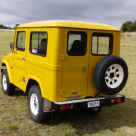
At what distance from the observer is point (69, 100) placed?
13.9 ft

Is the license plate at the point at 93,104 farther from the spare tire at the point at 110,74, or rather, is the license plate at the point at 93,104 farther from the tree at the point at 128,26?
the tree at the point at 128,26

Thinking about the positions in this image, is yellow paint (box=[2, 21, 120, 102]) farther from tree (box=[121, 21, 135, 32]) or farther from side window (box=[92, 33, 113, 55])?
tree (box=[121, 21, 135, 32])

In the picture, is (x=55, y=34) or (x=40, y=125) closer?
(x=55, y=34)

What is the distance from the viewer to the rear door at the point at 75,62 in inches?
162

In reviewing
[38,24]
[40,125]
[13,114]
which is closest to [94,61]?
[38,24]

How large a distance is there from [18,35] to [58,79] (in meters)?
2.22

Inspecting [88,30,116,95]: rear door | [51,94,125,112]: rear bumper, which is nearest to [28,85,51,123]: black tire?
[51,94,125,112]: rear bumper

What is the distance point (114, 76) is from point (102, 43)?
0.73m

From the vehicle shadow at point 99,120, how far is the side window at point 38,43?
5.00ft

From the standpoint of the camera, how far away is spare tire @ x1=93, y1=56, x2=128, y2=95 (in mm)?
4211

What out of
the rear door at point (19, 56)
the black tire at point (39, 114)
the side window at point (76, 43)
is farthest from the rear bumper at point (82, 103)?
the rear door at point (19, 56)

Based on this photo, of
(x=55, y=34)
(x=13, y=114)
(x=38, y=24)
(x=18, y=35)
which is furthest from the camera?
(x=18, y=35)

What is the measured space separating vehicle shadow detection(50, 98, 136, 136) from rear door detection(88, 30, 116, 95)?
0.76m

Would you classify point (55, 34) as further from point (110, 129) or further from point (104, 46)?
point (110, 129)
